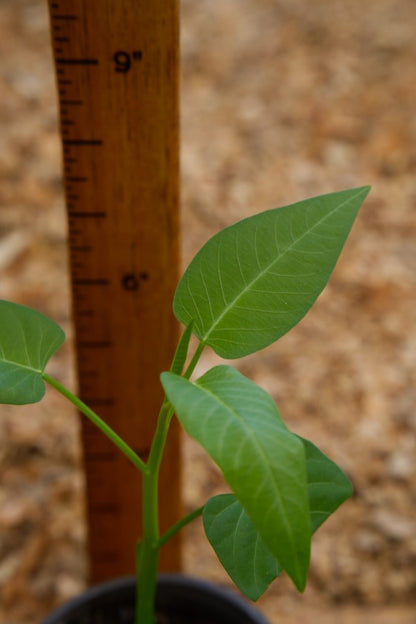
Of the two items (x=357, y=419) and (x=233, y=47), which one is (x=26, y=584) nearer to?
(x=357, y=419)

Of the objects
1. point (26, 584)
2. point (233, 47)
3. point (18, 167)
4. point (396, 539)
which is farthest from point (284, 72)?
point (26, 584)

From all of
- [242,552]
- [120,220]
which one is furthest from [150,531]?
[120,220]

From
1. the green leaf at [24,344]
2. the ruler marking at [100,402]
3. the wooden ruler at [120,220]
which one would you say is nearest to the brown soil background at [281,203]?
the wooden ruler at [120,220]

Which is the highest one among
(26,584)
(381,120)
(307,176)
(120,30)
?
(120,30)

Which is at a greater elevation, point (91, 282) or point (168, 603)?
point (91, 282)

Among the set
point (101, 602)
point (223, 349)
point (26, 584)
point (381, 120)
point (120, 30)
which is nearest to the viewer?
point (223, 349)

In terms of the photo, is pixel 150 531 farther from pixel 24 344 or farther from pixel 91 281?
pixel 91 281

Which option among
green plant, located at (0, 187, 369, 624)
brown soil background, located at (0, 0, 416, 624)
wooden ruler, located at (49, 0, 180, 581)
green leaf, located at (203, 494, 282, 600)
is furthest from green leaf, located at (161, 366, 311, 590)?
brown soil background, located at (0, 0, 416, 624)
